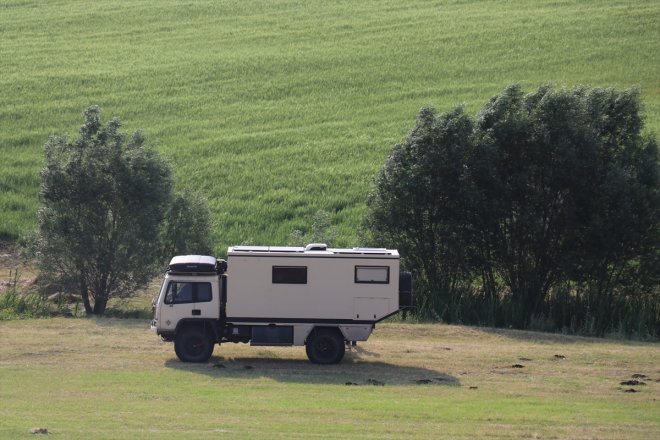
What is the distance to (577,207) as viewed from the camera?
1388 inches

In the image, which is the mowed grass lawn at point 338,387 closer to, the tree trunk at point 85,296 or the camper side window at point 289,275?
the camper side window at point 289,275

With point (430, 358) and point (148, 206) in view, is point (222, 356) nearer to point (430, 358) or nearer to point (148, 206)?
point (430, 358)

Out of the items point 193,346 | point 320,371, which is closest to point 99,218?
point 193,346

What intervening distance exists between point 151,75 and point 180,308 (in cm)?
4474

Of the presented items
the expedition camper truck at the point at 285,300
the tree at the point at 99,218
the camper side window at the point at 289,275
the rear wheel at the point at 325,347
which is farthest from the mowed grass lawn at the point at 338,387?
the tree at the point at 99,218

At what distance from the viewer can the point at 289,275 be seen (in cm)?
2559

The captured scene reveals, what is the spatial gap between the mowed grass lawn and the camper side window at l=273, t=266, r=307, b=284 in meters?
1.97

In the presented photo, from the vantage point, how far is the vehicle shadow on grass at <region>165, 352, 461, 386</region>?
77.3 feet

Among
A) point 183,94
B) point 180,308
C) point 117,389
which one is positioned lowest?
point 117,389

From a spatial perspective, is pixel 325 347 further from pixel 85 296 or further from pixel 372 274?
pixel 85 296

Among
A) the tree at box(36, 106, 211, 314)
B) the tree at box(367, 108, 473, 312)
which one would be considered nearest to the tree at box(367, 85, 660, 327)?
the tree at box(367, 108, 473, 312)

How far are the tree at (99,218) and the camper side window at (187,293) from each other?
9778 millimetres

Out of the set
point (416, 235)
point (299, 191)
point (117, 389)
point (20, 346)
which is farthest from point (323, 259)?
point (299, 191)

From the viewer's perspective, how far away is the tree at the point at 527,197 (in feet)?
114
